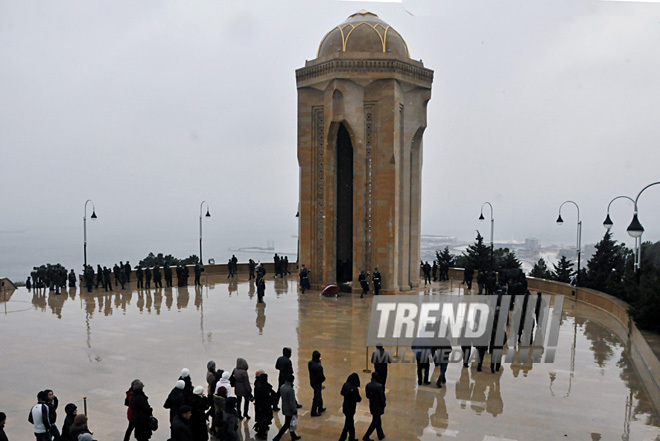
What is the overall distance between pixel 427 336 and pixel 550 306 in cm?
1332

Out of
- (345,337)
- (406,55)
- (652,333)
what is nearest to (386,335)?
(345,337)

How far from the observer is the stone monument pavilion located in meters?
26.3

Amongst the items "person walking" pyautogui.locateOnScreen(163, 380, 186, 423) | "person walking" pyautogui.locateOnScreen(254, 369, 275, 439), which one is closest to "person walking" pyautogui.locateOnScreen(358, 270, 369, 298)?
"person walking" pyautogui.locateOnScreen(254, 369, 275, 439)

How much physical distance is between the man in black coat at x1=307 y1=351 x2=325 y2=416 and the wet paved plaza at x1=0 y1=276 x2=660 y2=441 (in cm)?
19

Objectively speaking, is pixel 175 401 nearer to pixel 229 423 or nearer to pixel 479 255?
pixel 229 423

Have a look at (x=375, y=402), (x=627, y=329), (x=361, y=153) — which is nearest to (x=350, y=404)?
(x=375, y=402)

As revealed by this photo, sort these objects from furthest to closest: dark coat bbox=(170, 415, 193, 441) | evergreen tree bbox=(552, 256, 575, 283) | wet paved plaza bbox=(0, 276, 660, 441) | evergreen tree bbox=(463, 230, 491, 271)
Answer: evergreen tree bbox=(552, 256, 575, 283) → evergreen tree bbox=(463, 230, 491, 271) → wet paved plaza bbox=(0, 276, 660, 441) → dark coat bbox=(170, 415, 193, 441)

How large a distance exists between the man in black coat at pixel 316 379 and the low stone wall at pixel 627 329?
7.22 meters

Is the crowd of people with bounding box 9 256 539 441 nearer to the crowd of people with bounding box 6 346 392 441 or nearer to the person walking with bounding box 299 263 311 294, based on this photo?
the crowd of people with bounding box 6 346 392 441

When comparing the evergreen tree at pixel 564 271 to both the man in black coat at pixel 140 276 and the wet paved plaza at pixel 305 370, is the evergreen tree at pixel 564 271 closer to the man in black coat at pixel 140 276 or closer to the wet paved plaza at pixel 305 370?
the wet paved plaza at pixel 305 370

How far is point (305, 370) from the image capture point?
13656 millimetres

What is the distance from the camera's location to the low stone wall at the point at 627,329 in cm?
1221

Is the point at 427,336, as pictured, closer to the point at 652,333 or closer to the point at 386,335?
the point at 386,335

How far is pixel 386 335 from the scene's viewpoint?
18312mm
